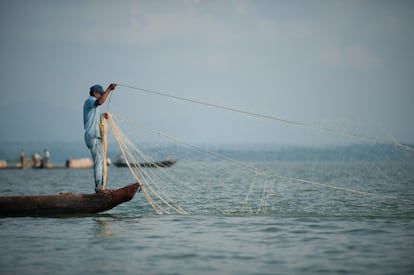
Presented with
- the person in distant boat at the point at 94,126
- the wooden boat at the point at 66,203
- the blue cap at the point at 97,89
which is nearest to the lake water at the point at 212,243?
the wooden boat at the point at 66,203

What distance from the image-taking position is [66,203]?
14.1 metres

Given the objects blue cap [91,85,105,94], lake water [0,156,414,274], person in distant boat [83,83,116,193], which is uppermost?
blue cap [91,85,105,94]

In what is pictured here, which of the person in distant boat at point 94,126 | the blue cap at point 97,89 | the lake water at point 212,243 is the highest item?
the blue cap at point 97,89

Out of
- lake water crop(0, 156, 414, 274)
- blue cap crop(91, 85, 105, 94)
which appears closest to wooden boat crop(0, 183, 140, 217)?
lake water crop(0, 156, 414, 274)

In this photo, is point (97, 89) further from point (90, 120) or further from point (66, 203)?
point (66, 203)

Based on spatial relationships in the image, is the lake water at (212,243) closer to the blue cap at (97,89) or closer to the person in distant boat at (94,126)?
the person in distant boat at (94,126)

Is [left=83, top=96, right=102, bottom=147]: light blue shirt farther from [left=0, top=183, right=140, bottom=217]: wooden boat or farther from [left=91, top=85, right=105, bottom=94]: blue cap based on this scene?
[left=0, top=183, right=140, bottom=217]: wooden boat

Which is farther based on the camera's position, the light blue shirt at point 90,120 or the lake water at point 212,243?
the light blue shirt at point 90,120

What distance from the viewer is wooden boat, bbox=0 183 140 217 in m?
14.1

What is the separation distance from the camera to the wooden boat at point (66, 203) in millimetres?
14141

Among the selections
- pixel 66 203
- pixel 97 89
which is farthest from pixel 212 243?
pixel 97 89

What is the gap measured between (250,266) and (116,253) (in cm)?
263

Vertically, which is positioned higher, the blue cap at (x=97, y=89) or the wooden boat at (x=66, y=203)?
the blue cap at (x=97, y=89)

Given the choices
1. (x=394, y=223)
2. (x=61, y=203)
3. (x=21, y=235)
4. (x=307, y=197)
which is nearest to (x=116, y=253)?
(x=21, y=235)
